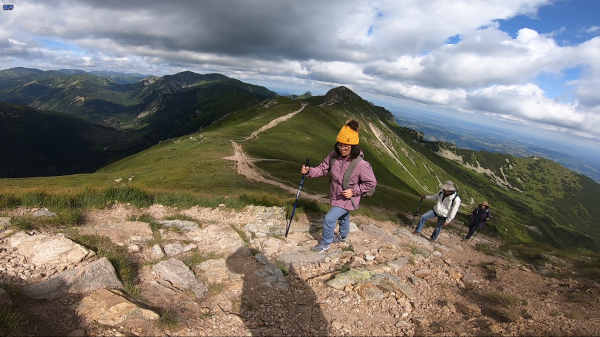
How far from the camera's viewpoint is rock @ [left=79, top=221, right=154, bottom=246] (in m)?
7.91

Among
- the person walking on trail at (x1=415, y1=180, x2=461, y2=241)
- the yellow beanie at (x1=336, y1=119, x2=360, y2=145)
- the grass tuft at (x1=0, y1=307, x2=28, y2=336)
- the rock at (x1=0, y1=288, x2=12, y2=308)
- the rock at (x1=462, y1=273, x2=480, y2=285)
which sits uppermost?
the yellow beanie at (x1=336, y1=119, x2=360, y2=145)

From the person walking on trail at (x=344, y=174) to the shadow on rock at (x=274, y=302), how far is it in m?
2.29

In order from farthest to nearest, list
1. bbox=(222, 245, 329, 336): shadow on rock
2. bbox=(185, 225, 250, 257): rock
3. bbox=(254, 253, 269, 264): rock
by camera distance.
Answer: bbox=(185, 225, 250, 257): rock < bbox=(254, 253, 269, 264): rock < bbox=(222, 245, 329, 336): shadow on rock

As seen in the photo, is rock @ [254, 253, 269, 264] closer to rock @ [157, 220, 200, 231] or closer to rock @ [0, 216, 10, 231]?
rock @ [157, 220, 200, 231]

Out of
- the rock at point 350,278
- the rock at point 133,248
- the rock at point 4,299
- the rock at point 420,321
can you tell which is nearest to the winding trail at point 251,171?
the rock at point 350,278

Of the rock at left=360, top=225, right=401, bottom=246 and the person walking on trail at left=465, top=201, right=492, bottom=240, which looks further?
the person walking on trail at left=465, top=201, right=492, bottom=240

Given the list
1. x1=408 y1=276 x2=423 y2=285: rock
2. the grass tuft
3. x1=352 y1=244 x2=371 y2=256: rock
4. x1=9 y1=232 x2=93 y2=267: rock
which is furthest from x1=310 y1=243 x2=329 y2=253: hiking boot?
the grass tuft

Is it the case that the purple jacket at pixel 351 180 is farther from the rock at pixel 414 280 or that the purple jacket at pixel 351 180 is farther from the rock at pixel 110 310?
the rock at pixel 110 310

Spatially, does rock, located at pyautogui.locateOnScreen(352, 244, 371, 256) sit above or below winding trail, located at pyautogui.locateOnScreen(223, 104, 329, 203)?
above

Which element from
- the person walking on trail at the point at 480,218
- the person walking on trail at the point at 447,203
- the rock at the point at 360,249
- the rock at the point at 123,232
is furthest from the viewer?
the person walking on trail at the point at 480,218

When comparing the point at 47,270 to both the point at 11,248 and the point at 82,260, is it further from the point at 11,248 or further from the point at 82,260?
the point at 11,248

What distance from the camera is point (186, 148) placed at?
6988cm

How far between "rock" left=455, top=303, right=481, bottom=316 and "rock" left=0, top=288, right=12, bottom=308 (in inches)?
365

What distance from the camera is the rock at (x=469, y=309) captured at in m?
6.56
